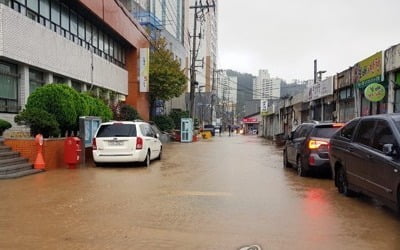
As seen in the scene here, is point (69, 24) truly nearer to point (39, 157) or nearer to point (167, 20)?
point (39, 157)

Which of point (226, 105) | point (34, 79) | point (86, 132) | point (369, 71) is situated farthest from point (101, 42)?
point (226, 105)

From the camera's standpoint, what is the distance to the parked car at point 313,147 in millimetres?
13078

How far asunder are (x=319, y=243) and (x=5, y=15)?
50.1 ft

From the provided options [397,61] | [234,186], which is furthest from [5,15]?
[397,61]

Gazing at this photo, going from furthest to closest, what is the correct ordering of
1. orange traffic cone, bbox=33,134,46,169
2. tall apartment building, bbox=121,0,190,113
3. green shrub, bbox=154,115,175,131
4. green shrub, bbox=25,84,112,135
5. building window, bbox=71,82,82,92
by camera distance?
tall apartment building, bbox=121,0,190,113 < green shrub, bbox=154,115,175,131 < building window, bbox=71,82,82,92 < green shrub, bbox=25,84,112,135 < orange traffic cone, bbox=33,134,46,169

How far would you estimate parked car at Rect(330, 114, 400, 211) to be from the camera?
25.1 ft

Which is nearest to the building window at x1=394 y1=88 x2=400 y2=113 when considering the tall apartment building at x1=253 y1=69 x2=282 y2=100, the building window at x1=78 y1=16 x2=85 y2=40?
the building window at x1=78 y1=16 x2=85 y2=40

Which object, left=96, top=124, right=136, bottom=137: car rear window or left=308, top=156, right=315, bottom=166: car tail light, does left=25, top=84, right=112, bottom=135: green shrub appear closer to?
left=96, top=124, right=136, bottom=137: car rear window

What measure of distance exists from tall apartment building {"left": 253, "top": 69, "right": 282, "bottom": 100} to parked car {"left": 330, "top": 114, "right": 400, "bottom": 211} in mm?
62168

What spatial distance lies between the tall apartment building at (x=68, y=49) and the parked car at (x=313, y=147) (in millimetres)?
10979

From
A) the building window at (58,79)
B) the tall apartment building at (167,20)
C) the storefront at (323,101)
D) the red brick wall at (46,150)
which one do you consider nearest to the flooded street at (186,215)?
the red brick wall at (46,150)

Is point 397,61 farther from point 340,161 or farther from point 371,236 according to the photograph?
point 371,236

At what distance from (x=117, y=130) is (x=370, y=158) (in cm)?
951

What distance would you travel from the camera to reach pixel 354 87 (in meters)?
22.8
